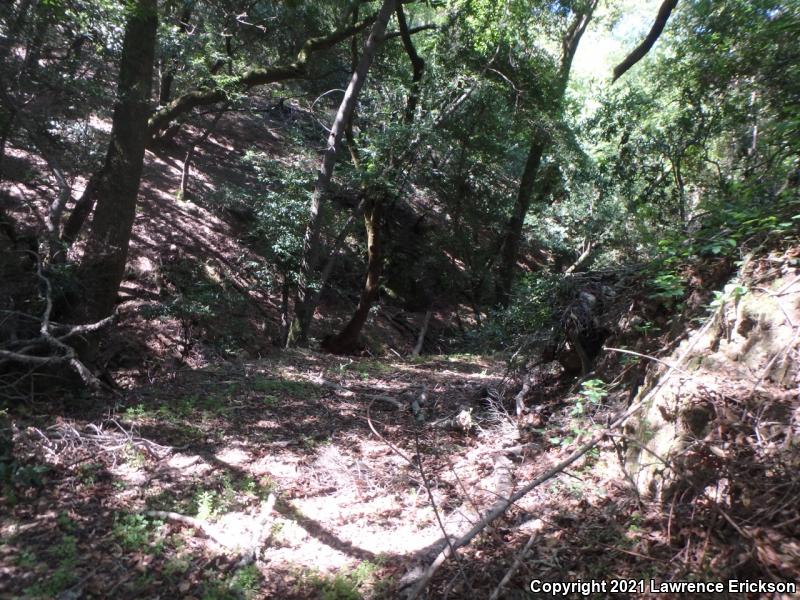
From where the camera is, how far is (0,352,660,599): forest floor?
10.4 feet

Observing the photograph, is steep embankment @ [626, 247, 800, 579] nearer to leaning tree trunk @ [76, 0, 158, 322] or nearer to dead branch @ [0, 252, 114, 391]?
dead branch @ [0, 252, 114, 391]

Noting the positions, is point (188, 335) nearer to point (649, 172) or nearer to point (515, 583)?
point (515, 583)

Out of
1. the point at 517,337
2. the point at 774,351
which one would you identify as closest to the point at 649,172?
the point at 517,337

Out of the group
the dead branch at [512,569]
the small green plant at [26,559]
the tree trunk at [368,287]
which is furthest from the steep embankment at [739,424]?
the tree trunk at [368,287]

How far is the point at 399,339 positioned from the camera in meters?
14.3

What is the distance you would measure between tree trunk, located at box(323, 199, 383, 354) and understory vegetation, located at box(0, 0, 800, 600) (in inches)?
3.1

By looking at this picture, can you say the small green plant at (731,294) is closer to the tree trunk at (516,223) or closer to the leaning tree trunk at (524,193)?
the leaning tree trunk at (524,193)

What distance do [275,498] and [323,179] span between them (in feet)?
22.4

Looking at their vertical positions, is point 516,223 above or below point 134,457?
above

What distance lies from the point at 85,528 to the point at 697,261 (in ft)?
17.1

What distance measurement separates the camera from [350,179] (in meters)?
10.7

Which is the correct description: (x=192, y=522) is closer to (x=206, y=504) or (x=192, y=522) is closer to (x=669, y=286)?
(x=206, y=504)

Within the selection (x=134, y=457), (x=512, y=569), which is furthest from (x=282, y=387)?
(x=512, y=569)

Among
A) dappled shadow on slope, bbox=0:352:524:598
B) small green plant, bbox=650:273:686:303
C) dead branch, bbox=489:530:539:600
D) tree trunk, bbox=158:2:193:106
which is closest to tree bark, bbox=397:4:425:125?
tree trunk, bbox=158:2:193:106
